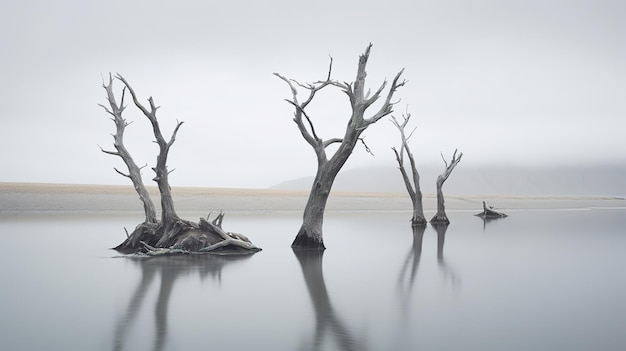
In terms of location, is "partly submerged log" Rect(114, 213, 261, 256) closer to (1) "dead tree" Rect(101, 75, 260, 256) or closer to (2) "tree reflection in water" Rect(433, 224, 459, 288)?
(1) "dead tree" Rect(101, 75, 260, 256)

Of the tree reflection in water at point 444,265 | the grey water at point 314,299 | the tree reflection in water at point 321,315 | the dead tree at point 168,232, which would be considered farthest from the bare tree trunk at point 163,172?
the tree reflection in water at point 444,265

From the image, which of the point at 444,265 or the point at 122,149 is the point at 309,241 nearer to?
the point at 444,265

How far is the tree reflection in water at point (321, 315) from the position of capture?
21.1 ft

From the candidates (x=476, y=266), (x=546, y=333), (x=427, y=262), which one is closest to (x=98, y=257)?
(x=427, y=262)

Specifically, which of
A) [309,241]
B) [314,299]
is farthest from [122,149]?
[314,299]

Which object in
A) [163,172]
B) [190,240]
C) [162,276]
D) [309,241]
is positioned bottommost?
[162,276]

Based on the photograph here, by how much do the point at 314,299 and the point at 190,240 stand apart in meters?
6.24

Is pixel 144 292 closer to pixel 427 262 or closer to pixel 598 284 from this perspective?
pixel 427 262

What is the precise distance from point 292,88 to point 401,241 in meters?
7.54

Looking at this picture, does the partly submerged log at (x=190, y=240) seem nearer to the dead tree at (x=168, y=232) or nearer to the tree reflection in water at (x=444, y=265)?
the dead tree at (x=168, y=232)

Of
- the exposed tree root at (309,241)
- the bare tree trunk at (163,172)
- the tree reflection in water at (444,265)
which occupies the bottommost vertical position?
the tree reflection in water at (444,265)

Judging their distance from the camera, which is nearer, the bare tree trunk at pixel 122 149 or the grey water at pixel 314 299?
the grey water at pixel 314 299

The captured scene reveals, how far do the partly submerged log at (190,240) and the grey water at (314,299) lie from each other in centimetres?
64

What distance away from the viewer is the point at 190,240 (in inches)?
579
